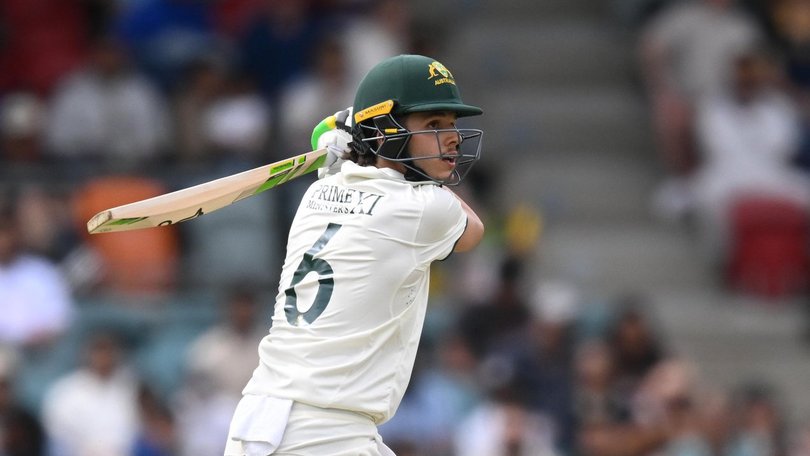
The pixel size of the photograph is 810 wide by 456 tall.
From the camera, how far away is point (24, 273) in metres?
9.52

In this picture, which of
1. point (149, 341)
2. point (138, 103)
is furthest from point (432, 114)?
point (138, 103)

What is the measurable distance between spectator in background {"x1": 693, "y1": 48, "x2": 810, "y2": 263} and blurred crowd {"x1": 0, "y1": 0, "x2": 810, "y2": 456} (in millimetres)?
16

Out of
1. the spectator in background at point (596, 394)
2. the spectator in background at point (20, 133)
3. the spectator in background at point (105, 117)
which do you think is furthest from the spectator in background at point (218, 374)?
the spectator in background at point (596, 394)

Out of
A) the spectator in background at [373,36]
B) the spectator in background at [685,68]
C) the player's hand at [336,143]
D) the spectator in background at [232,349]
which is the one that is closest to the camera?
the player's hand at [336,143]

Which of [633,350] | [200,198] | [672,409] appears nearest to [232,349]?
[633,350]

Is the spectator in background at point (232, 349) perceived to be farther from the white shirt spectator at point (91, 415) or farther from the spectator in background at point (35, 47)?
the spectator in background at point (35, 47)

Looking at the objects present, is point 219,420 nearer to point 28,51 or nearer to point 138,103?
point 138,103

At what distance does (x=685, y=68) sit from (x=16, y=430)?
5887 mm

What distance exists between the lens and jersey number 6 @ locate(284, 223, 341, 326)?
4.84 m

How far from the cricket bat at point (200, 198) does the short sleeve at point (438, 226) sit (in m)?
0.52

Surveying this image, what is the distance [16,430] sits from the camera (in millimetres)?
8750

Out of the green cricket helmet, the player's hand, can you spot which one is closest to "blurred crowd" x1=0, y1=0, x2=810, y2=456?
the player's hand

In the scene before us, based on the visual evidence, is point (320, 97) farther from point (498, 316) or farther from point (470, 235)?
point (470, 235)

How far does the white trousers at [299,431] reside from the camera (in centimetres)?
476
